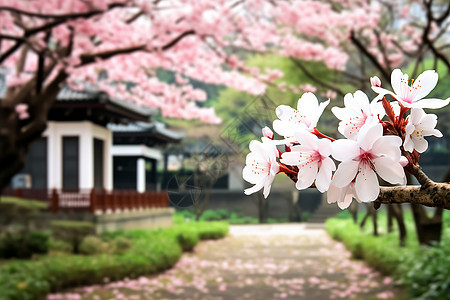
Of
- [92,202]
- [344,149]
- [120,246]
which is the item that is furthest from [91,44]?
[344,149]

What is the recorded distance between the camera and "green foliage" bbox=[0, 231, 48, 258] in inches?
464

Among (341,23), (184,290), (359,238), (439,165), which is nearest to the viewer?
(184,290)

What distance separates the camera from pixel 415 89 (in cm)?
86

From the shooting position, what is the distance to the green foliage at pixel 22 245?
38.7ft

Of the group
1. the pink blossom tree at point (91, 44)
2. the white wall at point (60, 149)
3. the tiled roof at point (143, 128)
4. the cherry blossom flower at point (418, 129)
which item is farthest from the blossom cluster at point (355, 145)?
the tiled roof at point (143, 128)

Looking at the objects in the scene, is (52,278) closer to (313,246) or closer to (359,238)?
(359,238)

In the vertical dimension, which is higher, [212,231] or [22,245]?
[22,245]

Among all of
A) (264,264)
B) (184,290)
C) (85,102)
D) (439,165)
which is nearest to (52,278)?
(184,290)

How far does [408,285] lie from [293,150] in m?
7.13

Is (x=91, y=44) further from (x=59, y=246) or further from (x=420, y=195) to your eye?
(x=420, y=195)

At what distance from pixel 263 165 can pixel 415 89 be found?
0.26m

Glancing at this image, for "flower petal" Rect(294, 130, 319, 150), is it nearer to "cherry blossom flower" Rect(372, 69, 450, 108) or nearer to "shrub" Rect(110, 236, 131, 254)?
"cherry blossom flower" Rect(372, 69, 450, 108)

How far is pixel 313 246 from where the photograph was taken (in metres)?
17.1

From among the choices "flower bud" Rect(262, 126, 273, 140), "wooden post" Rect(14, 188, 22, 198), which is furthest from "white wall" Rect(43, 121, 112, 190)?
"flower bud" Rect(262, 126, 273, 140)
